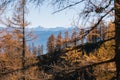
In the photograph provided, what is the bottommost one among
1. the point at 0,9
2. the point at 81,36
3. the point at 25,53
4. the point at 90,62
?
the point at 25,53

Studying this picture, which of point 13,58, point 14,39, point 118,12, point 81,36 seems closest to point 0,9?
point 81,36

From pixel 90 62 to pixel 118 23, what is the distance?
84 centimetres

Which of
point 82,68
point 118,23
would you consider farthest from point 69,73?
point 118,23

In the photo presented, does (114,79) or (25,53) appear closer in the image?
(114,79)

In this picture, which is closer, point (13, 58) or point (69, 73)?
point (69, 73)

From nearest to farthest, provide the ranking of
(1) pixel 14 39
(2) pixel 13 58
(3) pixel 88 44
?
(3) pixel 88 44, (2) pixel 13 58, (1) pixel 14 39

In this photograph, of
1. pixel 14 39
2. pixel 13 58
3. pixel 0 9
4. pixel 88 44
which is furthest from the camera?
pixel 14 39

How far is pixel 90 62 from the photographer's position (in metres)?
6.68

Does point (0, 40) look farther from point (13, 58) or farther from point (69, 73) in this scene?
point (69, 73)

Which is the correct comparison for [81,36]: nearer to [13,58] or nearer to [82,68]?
[82,68]

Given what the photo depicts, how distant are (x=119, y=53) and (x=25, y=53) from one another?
1182 inches

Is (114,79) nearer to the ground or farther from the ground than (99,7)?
nearer to the ground

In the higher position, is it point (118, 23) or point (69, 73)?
point (118, 23)

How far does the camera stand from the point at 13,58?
96.9 feet
